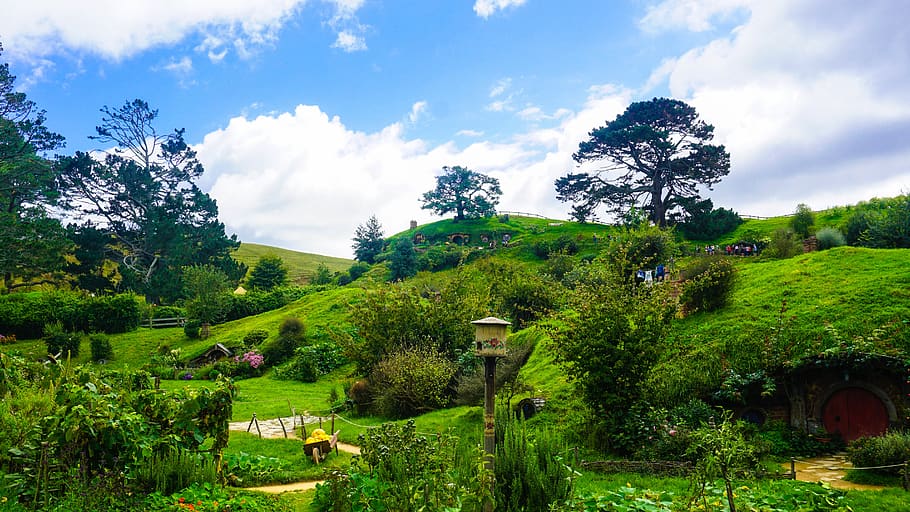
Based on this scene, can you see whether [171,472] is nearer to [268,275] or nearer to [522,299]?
[522,299]

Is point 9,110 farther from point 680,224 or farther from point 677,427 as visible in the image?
point 680,224

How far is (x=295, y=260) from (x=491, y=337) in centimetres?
9112

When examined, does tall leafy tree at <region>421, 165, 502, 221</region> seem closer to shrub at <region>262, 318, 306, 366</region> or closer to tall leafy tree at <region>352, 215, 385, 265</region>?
tall leafy tree at <region>352, 215, 385, 265</region>

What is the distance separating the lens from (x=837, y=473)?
9.73 m

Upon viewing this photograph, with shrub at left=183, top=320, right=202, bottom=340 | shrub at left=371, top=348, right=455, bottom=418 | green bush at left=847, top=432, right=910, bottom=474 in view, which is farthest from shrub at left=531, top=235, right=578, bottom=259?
green bush at left=847, top=432, right=910, bottom=474

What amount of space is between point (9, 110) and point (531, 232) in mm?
48828

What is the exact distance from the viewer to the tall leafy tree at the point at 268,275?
49.8m

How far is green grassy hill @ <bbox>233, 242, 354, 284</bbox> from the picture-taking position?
8169 centimetres

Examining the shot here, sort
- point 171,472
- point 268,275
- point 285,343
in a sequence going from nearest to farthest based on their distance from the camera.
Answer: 1. point 171,472
2. point 285,343
3. point 268,275

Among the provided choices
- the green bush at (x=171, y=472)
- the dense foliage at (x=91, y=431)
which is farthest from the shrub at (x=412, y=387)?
the green bush at (x=171, y=472)

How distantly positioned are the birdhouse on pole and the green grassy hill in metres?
71.5

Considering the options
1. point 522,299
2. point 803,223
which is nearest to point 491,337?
point 522,299

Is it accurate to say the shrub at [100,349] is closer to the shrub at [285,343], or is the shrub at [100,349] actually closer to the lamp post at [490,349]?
the shrub at [285,343]

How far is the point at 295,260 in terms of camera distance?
93500 mm
